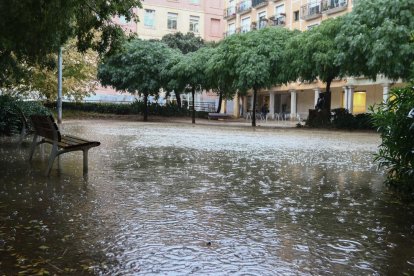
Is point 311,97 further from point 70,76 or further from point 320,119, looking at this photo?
point 70,76

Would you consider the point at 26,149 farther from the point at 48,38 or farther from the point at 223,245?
the point at 223,245

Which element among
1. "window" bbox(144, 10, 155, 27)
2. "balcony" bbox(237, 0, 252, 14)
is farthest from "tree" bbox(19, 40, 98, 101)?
"balcony" bbox(237, 0, 252, 14)

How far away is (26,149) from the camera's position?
11.1 meters

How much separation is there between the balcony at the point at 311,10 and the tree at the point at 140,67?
15135mm

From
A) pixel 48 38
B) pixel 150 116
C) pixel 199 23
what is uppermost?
pixel 199 23

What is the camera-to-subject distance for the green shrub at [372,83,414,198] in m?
6.04

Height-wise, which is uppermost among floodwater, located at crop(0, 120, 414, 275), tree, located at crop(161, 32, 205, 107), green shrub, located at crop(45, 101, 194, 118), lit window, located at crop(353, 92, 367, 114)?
tree, located at crop(161, 32, 205, 107)

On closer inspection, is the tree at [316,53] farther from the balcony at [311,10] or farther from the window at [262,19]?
the window at [262,19]

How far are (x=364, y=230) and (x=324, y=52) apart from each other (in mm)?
22334

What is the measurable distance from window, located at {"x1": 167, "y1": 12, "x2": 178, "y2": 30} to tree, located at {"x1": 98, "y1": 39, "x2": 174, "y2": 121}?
23.0 meters

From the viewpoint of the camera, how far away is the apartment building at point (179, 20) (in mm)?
57875

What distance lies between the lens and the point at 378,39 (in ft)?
75.8

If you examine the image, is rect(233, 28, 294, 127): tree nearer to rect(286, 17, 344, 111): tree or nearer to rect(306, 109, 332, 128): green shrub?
rect(286, 17, 344, 111): tree

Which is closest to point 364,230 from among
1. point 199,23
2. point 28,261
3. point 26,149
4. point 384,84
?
point 28,261
